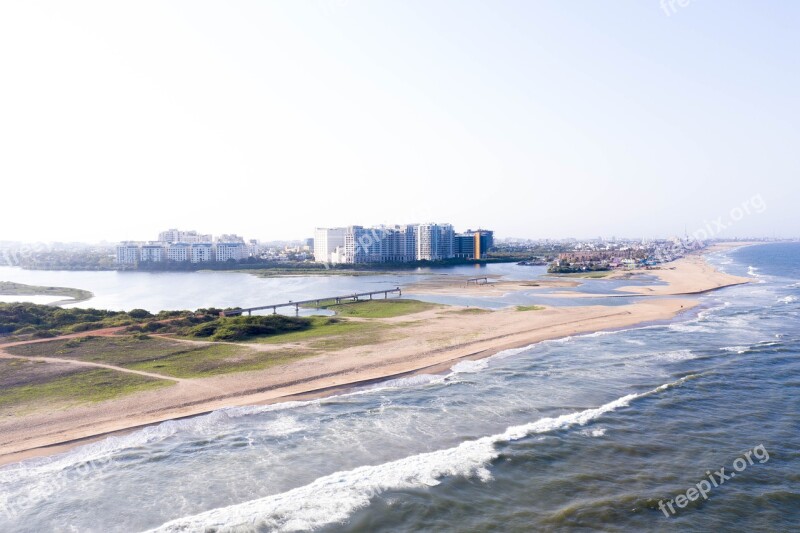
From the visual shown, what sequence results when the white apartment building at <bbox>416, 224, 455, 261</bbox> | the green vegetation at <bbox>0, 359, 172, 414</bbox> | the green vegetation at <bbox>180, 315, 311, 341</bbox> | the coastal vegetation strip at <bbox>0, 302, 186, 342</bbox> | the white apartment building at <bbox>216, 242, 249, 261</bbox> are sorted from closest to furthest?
1. the green vegetation at <bbox>0, 359, 172, 414</bbox>
2. the coastal vegetation strip at <bbox>0, 302, 186, 342</bbox>
3. the green vegetation at <bbox>180, 315, 311, 341</bbox>
4. the white apartment building at <bbox>216, 242, 249, 261</bbox>
5. the white apartment building at <bbox>416, 224, 455, 261</bbox>

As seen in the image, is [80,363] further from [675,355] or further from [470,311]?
[675,355]

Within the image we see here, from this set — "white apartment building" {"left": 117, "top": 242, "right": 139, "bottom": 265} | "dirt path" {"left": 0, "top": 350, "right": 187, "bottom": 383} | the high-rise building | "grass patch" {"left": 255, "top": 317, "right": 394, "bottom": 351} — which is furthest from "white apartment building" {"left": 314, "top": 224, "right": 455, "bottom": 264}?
"dirt path" {"left": 0, "top": 350, "right": 187, "bottom": 383}

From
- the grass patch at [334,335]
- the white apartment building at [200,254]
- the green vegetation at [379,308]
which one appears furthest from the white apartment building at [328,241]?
the grass patch at [334,335]

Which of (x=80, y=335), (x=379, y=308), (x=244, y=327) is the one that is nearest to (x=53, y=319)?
(x=80, y=335)

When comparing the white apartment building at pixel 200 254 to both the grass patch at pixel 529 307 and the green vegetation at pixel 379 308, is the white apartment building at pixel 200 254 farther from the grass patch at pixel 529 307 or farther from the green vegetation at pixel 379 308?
the grass patch at pixel 529 307

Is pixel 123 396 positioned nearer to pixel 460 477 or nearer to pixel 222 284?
pixel 460 477

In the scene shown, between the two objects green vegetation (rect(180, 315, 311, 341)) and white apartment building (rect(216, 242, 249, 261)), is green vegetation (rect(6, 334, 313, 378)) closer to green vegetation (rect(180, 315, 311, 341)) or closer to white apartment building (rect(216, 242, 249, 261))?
green vegetation (rect(180, 315, 311, 341))
